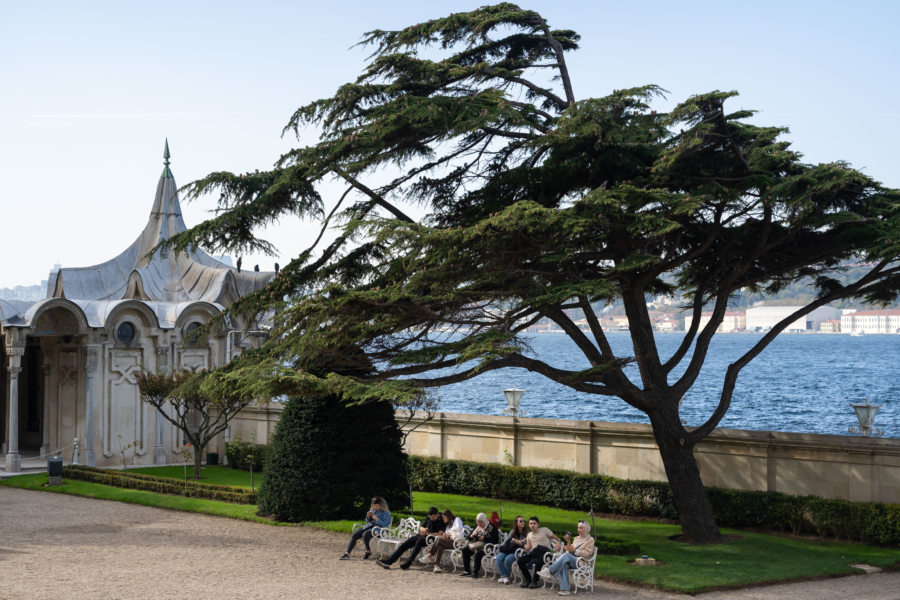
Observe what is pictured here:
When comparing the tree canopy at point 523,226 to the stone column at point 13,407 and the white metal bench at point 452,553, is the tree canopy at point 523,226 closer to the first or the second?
the white metal bench at point 452,553

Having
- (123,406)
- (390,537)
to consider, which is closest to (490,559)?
(390,537)

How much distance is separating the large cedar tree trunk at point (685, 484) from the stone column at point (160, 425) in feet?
60.6

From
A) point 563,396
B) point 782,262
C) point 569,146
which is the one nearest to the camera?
point 569,146

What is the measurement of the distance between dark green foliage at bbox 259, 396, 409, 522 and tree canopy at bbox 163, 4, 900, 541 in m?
1.56

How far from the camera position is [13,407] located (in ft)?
96.5

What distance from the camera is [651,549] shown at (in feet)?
59.5

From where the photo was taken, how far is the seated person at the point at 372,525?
1745 cm

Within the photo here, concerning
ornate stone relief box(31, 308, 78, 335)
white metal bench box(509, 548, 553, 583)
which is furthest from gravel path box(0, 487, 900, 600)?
ornate stone relief box(31, 308, 78, 335)

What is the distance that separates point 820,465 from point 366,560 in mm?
10019

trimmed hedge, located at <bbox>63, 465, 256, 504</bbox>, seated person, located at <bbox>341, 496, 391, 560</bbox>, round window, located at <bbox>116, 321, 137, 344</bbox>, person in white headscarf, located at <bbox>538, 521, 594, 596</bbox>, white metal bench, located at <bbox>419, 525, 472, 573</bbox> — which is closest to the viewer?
person in white headscarf, located at <bbox>538, 521, 594, 596</bbox>

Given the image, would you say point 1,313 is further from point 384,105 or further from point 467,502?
point 384,105

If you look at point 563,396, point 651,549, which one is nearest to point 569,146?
point 651,549

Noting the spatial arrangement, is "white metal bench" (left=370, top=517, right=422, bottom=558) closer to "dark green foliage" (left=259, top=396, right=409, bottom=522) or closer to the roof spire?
"dark green foliage" (left=259, top=396, right=409, bottom=522)

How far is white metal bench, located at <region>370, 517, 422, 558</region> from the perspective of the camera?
679 inches
